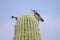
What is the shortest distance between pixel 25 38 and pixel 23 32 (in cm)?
25

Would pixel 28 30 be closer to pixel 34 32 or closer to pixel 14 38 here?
pixel 34 32

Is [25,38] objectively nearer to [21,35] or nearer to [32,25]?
[21,35]

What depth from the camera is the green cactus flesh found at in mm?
5375

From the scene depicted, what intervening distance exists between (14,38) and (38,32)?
2.87 ft

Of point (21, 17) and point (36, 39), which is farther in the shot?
point (21, 17)

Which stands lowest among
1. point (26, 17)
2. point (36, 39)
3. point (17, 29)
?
point (36, 39)

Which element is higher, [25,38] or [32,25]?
[32,25]

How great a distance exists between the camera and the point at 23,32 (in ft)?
17.9

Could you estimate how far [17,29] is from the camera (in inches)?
219

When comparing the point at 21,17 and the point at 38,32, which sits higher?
the point at 21,17

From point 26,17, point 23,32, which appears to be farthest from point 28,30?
point 26,17

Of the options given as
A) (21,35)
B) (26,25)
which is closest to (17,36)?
(21,35)

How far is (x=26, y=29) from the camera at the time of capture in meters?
5.49

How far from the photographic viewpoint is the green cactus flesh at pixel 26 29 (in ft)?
17.6
